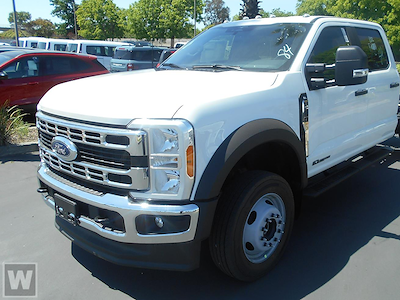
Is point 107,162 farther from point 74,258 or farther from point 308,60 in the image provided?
point 308,60

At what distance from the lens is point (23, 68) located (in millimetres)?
8156

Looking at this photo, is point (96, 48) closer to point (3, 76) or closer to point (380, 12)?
point (3, 76)

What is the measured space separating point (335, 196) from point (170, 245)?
3.03 metres

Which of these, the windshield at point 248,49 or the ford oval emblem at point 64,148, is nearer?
the ford oval emblem at point 64,148

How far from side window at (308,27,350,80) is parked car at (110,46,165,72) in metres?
12.9

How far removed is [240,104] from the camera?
272cm

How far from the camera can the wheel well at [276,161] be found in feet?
10.4

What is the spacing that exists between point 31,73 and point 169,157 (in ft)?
23.1

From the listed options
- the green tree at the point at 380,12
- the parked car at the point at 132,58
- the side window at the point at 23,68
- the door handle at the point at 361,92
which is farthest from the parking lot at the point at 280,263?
the green tree at the point at 380,12

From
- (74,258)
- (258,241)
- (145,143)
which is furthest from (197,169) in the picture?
(74,258)

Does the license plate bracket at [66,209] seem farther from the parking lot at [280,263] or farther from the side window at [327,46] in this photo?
the side window at [327,46]

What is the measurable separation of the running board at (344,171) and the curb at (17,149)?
5.05 meters

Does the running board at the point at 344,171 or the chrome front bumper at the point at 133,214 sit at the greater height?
the chrome front bumper at the point at 133,214

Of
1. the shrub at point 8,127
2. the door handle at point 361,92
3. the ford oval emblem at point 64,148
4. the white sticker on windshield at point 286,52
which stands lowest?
the shrub at point 8,127
